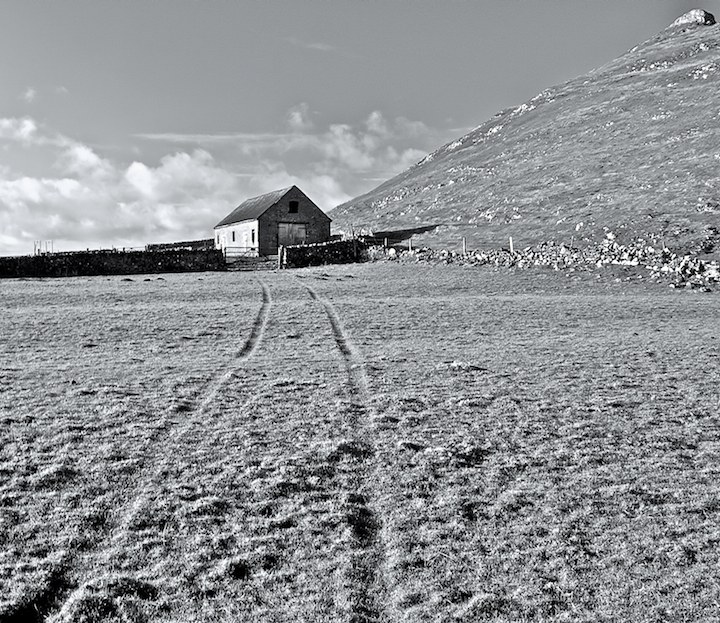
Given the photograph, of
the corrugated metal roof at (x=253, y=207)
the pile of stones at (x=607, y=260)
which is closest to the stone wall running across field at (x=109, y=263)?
the corrugated metal roof at (x=253, y=207)

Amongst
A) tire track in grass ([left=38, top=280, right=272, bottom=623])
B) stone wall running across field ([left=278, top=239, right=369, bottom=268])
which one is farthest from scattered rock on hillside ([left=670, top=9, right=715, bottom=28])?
tire track in grass ([left=38, top=280, right=272, bottom=623])

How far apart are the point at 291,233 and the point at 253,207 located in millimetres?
7343

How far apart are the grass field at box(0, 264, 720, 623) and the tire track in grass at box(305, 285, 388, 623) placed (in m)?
0.03

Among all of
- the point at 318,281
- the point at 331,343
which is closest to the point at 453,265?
the point at 318,281

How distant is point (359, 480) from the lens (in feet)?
29.7

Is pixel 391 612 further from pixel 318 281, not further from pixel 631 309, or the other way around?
pixel 318 281

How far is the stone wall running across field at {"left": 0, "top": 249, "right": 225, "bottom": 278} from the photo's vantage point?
166 feet

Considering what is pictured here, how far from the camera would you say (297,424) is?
38.2 feet

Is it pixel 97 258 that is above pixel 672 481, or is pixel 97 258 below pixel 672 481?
above

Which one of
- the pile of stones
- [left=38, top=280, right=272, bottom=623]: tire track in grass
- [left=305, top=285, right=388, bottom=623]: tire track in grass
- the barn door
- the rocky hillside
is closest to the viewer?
[left=38, top=280, right=272, bottom=623]: tire track in grass

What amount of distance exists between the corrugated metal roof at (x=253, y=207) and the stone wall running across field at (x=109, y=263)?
613 inches

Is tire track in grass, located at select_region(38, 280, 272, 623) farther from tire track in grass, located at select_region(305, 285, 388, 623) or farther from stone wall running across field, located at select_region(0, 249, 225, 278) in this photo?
stone wall running across field, located at select_region(0, 249, 225, 278)

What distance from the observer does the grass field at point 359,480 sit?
6273 mm

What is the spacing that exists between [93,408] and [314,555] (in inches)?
283
